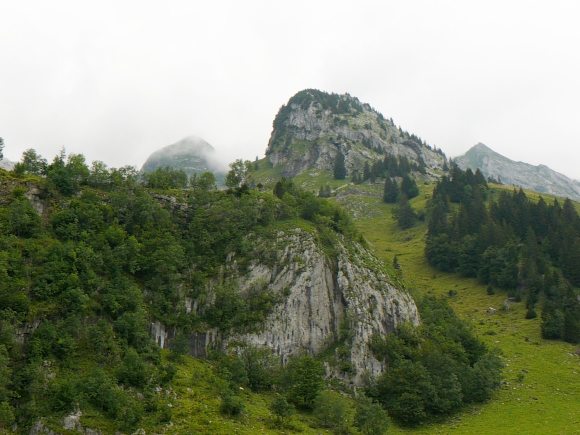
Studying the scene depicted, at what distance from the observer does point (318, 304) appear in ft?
254

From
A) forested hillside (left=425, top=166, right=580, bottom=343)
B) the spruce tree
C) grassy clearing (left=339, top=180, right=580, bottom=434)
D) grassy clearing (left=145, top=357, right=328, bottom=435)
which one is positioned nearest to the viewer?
grassy clearing (left=145, top=357, right=328, bottom=435)

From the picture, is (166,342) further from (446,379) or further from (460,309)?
(460,309)

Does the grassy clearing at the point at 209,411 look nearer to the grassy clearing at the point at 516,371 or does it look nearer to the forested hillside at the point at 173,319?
the forested hillside at the point at 173,319

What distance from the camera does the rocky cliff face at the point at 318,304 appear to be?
233 ft

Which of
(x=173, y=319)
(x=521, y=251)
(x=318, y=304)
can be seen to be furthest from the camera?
(x=521, y=251)

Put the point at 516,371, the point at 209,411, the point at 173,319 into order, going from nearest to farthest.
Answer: the point at 209,411, the point at 173,319, the point at 516,371

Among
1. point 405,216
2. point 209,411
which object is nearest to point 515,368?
point 209,411

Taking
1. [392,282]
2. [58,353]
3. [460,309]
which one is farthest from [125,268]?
[460,309]

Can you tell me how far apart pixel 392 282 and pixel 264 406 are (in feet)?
129

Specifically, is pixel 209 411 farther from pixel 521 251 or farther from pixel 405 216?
pixel 405 216

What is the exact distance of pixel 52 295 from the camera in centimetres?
5634

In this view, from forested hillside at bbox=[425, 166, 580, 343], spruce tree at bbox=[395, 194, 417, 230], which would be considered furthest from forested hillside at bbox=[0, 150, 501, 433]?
spruce tree at bbox=[395, 194, 417, 230]

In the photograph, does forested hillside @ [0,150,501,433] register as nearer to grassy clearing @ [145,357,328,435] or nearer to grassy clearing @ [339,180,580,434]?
grassy clearing @ [145,357,328,435]

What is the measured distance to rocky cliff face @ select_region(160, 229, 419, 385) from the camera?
2798 inches
